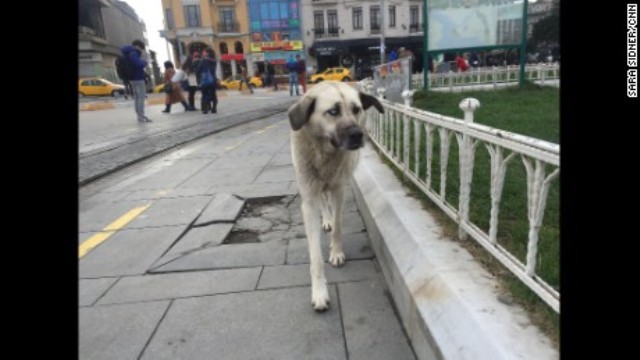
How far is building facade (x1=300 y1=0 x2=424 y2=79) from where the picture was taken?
Result: 47.8 meters

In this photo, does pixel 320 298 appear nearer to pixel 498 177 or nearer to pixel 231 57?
pixel 498 177

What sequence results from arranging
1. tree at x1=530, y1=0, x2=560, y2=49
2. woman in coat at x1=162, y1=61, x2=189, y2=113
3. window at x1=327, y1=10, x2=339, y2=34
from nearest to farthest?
woman in coat at x1=162, y1=61, x2=189, y2=113, tree at x1=530, y1=0, x2=560, y2=49, window at x1=327, y1=10, x2=339, y2=34

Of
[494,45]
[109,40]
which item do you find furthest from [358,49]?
[494,45]

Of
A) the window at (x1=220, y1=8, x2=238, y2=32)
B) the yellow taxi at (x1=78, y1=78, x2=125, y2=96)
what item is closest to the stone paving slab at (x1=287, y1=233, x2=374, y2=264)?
the yellow taxi at (x1=78, y1=78, x2=125, y2=96)

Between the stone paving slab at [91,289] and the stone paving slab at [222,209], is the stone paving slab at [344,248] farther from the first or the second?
the stone paving slab at [91,289]

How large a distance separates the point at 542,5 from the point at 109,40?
5660 centimetres

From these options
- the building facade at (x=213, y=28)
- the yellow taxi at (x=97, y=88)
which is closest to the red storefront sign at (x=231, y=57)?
the building facade at (x=213, y=28)

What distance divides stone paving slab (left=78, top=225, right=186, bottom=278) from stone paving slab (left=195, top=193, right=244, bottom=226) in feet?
0.94

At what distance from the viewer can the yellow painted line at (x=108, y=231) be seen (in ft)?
13.5

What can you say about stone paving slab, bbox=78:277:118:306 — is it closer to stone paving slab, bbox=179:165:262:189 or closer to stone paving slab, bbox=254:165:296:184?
stone paving slab, bbox=179:165:262:189

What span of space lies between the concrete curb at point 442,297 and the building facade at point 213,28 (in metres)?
51.2

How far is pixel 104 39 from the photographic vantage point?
4819 centimetres
